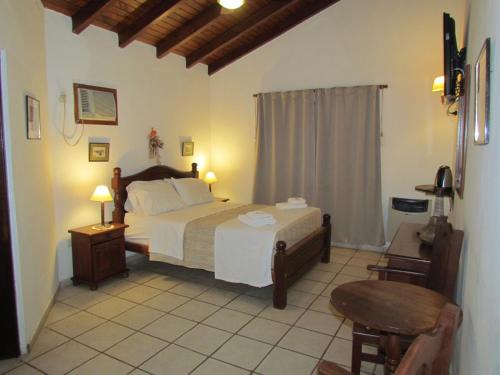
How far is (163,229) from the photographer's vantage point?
3.89m

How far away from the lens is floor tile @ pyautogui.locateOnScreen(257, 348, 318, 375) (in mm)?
2391

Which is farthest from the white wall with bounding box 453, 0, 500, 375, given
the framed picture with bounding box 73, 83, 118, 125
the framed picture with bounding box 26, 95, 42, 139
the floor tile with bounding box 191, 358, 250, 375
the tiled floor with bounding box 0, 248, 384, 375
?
the framed picture with bounding box 73, 83, 118, 125

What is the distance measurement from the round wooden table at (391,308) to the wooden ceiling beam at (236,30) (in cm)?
395

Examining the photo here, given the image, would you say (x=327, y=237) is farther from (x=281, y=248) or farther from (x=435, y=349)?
(x=435, y=349)

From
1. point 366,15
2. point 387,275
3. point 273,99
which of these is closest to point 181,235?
point 387,275

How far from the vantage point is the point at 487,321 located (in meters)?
1.11

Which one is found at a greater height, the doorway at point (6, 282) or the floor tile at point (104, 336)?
the doorway at point (6, 282)

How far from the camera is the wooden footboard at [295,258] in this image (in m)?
3.26

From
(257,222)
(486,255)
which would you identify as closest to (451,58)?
(486,255)

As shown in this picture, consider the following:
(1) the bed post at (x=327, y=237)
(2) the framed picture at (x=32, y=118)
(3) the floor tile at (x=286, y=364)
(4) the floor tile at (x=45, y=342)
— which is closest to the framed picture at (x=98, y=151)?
(2) the framed picture at (x=32, y=118)

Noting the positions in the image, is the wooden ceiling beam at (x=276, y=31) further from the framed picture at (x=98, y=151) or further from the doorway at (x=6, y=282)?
the doorway at (x=6, y=282)

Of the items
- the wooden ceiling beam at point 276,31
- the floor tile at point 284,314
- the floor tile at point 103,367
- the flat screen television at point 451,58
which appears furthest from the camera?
the wooden ceiling beam at point 276,31

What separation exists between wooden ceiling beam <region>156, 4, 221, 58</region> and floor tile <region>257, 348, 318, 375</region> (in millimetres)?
3807

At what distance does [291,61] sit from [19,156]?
160 inches
